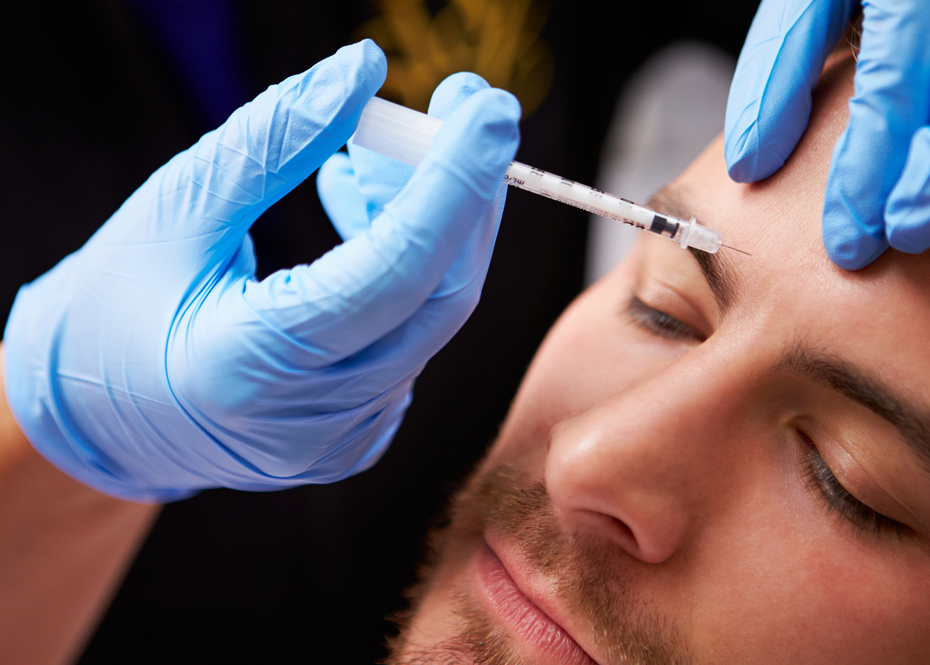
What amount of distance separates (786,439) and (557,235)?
3.65 feet

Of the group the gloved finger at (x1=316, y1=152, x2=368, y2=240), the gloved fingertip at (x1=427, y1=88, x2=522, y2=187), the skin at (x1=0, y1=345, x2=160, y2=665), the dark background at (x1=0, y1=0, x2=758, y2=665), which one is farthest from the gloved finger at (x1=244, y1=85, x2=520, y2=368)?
the dark background at (x1=0, y1=0, x2=758, y2=665)

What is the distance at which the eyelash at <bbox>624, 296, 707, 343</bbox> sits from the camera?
0.96m

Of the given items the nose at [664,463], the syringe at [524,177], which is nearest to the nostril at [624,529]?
the nose at [664,463]

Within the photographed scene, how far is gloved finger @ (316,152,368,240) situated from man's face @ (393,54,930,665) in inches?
18.9

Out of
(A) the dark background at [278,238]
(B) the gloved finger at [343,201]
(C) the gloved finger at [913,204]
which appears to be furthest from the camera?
(A) the dark background at [278,238]

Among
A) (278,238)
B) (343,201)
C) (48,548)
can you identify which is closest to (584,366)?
(343,201)

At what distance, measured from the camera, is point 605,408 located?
34.3 inches

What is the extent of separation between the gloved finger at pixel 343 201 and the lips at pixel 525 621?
59cm

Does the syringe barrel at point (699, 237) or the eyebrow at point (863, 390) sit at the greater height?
the syringe barrel at point (699, 237)

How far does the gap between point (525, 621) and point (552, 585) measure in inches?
2.6

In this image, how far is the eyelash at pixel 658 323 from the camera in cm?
96

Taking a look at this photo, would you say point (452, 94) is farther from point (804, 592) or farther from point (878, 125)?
point (804, 592)

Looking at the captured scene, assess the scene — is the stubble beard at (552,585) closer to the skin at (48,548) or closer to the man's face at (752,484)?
the man's face at (752,484)

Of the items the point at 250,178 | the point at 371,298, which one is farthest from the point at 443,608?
the point at 250,178
